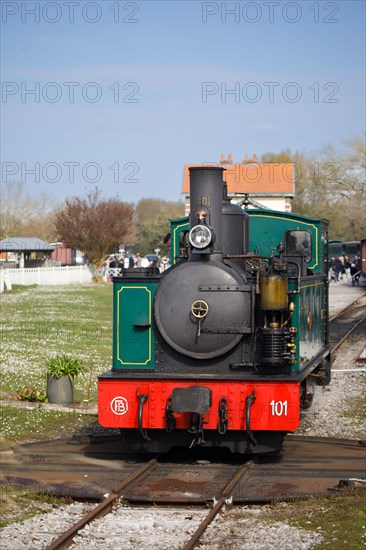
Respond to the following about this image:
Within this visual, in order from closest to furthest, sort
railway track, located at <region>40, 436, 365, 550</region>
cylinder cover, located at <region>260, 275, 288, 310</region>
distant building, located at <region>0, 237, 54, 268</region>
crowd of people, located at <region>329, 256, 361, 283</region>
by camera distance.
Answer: railway track, located at <region>40, 436, 365, 550</region> < cylinder cover, located at <region>260, 275, 288, 310</region> < distant building, located at <region>0, 237, 54, 268</region> < crowd of people, located at <region>329, 256, 361, 283</region>

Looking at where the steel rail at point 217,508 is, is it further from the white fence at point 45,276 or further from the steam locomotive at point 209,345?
the white fence at point 45,276

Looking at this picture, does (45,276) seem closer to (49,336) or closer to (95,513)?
(49,336)

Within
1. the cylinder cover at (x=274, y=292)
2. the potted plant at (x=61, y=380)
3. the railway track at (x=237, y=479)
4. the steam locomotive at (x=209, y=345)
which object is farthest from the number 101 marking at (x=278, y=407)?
the potted plant at (x=61, y=380)

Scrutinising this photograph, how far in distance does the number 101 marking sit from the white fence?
1265 inches

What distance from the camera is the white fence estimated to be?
42.8m

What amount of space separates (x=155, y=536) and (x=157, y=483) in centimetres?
182

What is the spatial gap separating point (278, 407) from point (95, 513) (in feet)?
8.75

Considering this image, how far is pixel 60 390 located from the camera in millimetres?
13828

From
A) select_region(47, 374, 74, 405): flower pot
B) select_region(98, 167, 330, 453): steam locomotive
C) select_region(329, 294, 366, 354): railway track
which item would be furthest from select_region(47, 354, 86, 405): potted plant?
select_region(329, 294, 366, 354): railway track

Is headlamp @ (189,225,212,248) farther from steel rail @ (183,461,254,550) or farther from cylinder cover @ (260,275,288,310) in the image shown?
steel rail @ (183,461,254,550)

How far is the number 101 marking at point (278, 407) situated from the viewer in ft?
30.9

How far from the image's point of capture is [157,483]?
29.5 ft

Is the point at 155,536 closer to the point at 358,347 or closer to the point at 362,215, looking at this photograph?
→ the point at 358,347

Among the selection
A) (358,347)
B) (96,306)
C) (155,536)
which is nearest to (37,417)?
(155,536)
